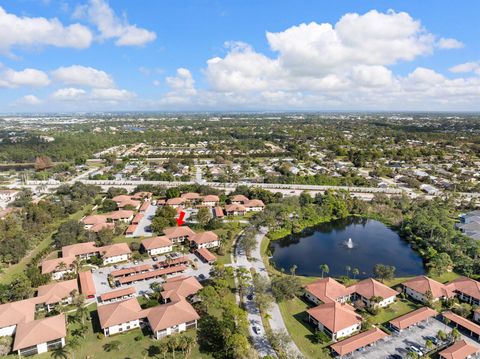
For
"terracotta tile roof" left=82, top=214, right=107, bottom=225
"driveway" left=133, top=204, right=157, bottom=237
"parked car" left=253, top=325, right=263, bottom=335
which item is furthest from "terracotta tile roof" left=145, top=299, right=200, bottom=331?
"terracotta tile roof" left=82, top=214, right=107, bottom=225

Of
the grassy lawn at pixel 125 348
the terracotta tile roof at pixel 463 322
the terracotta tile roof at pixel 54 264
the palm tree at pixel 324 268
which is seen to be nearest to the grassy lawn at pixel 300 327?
the palm tree at pixel 324 268

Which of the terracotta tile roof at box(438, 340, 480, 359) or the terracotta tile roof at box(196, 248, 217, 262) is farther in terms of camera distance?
the terracotta tile roof at box(196, 248, 217, 262)

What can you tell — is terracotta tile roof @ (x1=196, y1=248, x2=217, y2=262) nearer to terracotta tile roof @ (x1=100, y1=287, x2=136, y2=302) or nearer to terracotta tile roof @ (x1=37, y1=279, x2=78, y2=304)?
terracotta tile roof @ (x1=100, y1=287, x2=136, y2=302)

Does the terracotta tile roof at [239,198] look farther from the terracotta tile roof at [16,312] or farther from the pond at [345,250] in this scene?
the terracotta tile roof at [16,312]

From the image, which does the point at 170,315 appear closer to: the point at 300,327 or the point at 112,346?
the point at 112,346


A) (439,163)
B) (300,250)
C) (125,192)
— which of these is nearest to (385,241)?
(300,250)

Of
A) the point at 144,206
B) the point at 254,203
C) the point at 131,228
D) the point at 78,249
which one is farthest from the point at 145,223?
the point at 254,203
